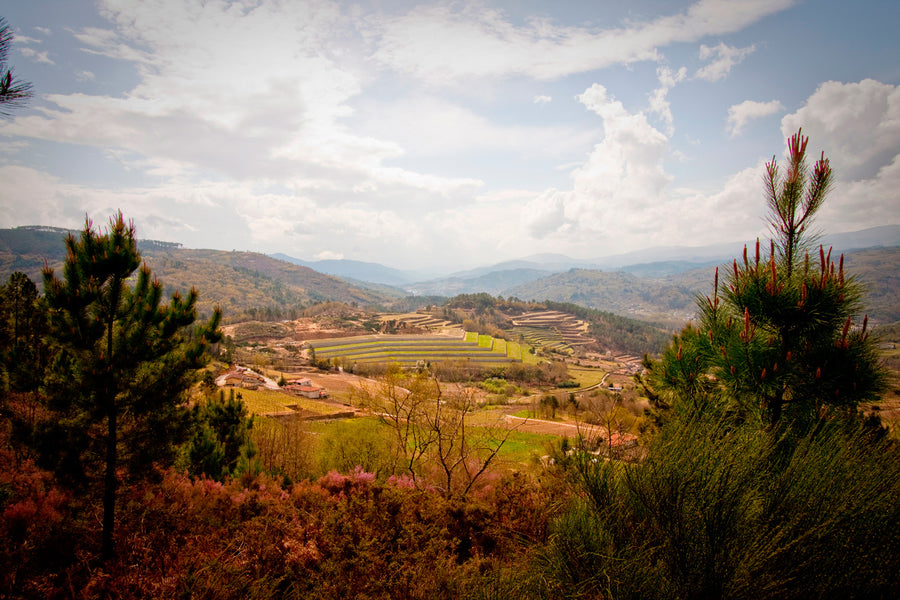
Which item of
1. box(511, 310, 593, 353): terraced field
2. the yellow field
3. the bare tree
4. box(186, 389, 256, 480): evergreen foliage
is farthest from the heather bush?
box(511, 310, 593, 353): terraced field

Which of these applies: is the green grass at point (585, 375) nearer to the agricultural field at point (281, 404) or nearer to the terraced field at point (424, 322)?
the agricultural field at point (281, 404)

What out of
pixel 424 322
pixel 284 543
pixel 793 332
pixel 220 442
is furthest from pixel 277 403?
pixel 424 322

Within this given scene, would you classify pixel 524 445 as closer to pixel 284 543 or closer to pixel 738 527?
pixel 284 543

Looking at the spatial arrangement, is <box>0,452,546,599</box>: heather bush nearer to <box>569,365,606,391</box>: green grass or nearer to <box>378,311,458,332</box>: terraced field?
<box>569,365,606,391</box>: green grass

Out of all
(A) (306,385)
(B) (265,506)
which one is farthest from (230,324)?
(B) (265,506)

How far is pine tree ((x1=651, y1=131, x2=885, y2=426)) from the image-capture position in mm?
3945

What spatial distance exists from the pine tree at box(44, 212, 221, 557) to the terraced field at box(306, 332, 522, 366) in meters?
69.8

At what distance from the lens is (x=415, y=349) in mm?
87938

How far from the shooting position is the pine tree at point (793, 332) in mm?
3945

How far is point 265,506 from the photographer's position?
342 inches

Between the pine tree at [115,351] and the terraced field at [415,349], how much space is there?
69.8 meters

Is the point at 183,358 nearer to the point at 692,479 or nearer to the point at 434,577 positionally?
the point at 434,577

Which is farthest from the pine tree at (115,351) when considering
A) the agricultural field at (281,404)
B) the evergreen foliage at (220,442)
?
the agricultural field at (281,404)

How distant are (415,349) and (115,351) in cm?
8138
